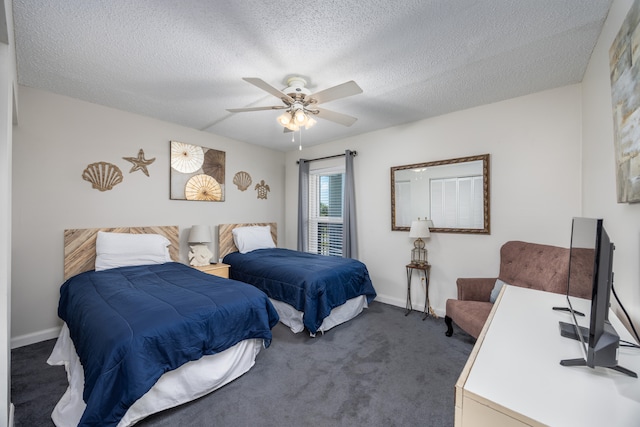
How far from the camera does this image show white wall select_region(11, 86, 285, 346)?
254cm

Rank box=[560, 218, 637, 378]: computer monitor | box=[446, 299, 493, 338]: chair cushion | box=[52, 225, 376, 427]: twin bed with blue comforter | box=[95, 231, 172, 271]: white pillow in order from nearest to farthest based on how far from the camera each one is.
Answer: box=[560, 218, 637, 378]: computer monitor, box=[52, 225, 376, 427]: twin bed with blue comforter, box=[446, 299, 493, 338]: chair cushion, box=[95, 231, 172, 271]: white pillow

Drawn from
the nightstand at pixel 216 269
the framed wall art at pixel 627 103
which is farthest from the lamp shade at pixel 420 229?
the nightstand at pixel 216 269

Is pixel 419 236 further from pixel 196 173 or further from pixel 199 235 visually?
pixel 196 173

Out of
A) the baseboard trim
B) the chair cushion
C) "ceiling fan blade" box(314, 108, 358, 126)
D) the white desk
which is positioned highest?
"ceiling fan blade" box(314, 108, 358, 126)

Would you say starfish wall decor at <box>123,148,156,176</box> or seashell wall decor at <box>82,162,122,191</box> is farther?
starfish wall decor at <box>123,148,156,176</box>

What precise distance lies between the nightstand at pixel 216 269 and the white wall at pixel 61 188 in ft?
1.61

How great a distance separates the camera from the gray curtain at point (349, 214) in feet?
13.0

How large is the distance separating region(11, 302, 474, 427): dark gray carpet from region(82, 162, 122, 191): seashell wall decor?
1.68 metres

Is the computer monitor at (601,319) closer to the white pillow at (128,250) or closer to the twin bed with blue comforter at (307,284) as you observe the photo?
the twin bed with blue comforter at (307,284)

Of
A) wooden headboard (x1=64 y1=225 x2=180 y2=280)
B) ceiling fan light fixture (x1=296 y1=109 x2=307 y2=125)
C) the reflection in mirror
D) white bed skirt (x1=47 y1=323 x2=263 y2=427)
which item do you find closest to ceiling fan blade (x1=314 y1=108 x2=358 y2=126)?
ceiling fan light fixture (x1=296 y1=109 x2=307 y2=125)

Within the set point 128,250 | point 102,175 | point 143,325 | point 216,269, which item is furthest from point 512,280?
point 102,175

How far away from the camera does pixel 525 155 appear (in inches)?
108

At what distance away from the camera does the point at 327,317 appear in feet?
9.34

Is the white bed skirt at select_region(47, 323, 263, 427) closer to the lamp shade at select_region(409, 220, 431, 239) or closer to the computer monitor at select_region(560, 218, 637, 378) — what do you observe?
the computer monitor at select_region(560, 218, 637, 378)
